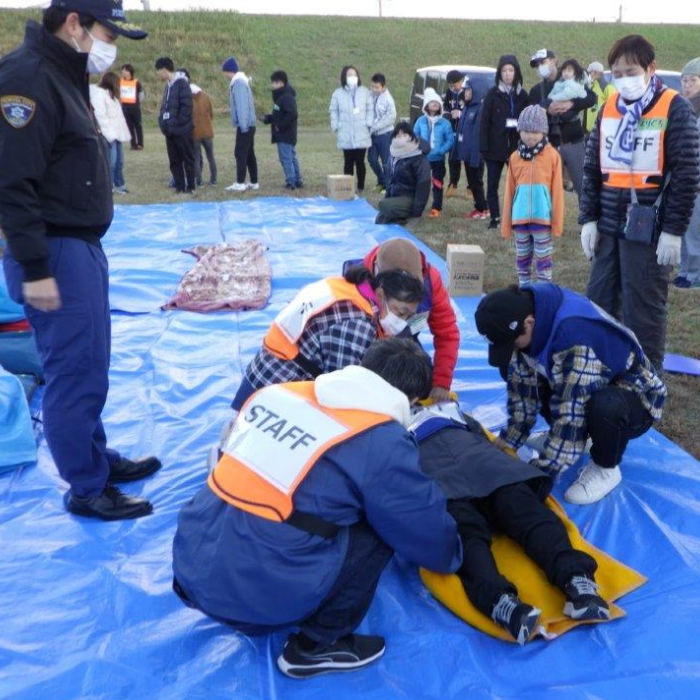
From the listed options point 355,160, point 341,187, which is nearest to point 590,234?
point 341,187

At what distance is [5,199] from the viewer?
1.93m

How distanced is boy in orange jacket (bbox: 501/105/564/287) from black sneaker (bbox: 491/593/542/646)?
3.02 meters

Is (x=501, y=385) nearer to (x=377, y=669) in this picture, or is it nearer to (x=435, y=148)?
(x=377, y=669)

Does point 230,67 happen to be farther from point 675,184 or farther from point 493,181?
point 675,184

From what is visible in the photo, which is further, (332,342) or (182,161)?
(182,161)

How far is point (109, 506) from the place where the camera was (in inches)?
96.4

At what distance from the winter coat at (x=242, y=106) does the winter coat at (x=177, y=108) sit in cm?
59

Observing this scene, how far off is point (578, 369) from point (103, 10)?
6.00 feet

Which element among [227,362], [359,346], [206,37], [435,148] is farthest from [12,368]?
[206,37]

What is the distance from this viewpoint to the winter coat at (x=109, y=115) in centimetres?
838

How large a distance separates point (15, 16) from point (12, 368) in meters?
22.1

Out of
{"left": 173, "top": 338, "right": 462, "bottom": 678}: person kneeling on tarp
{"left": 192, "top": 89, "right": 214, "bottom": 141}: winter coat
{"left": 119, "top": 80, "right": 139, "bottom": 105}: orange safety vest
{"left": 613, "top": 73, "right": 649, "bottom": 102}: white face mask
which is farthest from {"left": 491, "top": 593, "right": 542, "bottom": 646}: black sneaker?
{"left": 119, "top": 80, "right": 139, "bottom": 105}: orange safety vest

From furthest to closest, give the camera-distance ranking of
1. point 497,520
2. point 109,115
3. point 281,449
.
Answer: point 109,115 → point 497,520 → point 281,449

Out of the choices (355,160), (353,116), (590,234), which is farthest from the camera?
(355,160)
